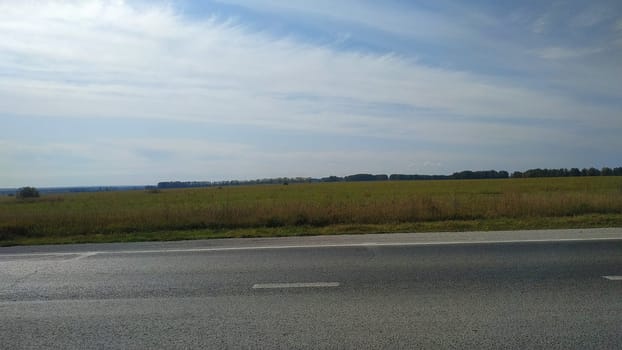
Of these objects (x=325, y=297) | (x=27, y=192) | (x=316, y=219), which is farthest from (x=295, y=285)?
(x=27, y=192)

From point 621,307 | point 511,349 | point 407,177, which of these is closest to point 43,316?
point 511,349

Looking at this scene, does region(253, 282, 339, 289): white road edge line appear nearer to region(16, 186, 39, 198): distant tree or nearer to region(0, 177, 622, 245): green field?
region(0, 177, 622, 245): green field

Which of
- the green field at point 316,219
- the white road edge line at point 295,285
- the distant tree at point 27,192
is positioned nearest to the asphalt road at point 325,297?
the white road edge line at point 295,285

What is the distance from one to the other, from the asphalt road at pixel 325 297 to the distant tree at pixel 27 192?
2804 inches

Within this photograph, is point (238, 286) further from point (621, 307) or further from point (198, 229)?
point (198, 229)

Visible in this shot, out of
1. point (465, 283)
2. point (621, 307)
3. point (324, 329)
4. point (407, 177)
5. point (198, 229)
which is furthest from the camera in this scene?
point (407, 177)

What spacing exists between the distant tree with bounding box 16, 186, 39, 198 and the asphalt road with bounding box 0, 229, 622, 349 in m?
71.2

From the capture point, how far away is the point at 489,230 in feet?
38.4

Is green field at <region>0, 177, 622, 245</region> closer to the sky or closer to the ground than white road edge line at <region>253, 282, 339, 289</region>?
closer to the sky

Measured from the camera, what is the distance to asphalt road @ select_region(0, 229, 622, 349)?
4.28 metres

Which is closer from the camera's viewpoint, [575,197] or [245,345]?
[245,345]

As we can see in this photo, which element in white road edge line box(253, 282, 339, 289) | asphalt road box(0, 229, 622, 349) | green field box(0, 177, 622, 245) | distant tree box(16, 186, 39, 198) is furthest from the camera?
distant tree box(16, 186, 39, 198)

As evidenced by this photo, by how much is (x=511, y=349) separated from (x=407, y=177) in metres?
177

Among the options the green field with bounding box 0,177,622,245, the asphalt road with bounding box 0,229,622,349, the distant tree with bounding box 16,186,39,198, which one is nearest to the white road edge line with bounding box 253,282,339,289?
the asphalt road with bounding box 0,229,622,349
